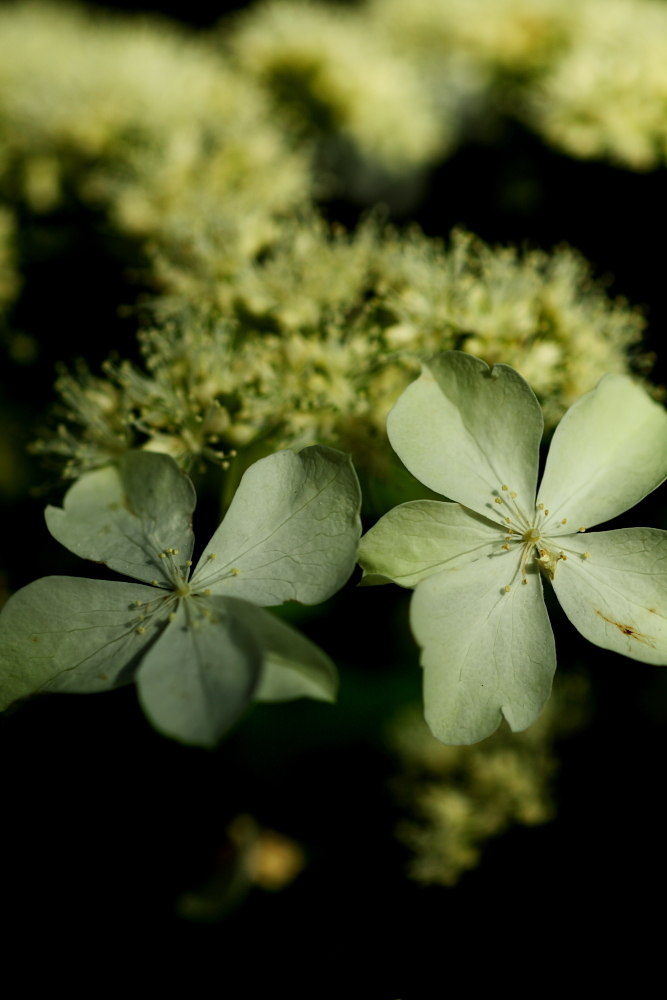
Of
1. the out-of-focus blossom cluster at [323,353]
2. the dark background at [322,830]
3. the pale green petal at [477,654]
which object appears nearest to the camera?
the pale green petal at [477,654]

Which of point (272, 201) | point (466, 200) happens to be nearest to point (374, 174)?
point (466, 200)

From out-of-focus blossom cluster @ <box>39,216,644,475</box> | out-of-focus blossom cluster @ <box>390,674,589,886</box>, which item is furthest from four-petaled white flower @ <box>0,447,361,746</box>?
out-of-focus blossom cluster @ <box>390,674,589,886</box>

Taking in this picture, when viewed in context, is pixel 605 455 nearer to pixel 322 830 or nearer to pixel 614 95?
pixel 322 830

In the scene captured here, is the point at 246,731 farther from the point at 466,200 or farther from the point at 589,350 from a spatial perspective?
the point at 466,200

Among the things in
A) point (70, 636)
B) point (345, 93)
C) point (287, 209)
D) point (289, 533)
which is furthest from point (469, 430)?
point (345, 93)

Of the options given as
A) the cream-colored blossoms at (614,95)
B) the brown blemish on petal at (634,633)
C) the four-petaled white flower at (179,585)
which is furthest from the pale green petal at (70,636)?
the cream-colored blossoms at (614,95)

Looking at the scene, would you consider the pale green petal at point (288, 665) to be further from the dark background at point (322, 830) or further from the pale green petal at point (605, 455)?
the dark background at point (322, 830)
